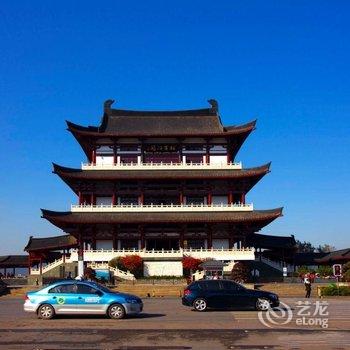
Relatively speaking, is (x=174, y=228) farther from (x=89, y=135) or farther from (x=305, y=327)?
(x=305, y=327)

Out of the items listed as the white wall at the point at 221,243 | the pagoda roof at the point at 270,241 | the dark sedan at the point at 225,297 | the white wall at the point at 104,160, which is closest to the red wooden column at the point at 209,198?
the white wall at the point at 221,243

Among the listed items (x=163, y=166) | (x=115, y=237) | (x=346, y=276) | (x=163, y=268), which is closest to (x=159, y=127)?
(x=163, y=166)

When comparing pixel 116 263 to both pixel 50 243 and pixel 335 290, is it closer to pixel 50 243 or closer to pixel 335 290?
pixel 50 243

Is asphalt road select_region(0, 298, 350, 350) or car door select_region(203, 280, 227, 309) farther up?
car door select_region(203, 280, 227, 309)

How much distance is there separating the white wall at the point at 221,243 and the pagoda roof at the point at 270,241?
4.41 m

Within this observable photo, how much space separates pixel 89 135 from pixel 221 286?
1337 inches

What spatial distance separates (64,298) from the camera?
64.4 feet

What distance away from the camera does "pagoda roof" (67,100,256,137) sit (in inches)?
2133

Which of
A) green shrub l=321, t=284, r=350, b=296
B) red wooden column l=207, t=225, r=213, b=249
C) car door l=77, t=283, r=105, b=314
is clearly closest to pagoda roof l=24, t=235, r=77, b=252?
red wooden column l=207, t=225, r=213, b=249

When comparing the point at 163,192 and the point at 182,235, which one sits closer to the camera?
the point at 182,235

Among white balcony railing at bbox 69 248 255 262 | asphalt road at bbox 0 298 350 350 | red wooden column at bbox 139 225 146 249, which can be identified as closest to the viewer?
asphalt road at bbox 0 298 350 350

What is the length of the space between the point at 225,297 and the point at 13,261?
49.9 meters

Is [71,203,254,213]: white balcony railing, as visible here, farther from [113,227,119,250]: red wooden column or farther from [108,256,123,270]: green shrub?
[108,256,123,270]: green shrub

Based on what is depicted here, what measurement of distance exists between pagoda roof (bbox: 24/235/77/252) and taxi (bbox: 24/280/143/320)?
34.6 m
